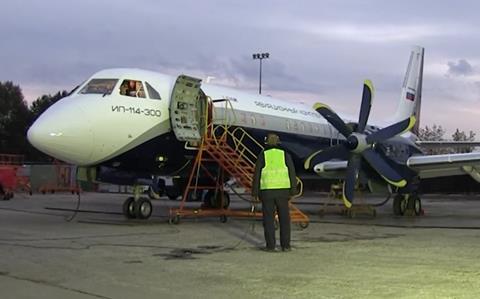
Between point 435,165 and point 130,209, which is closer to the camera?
point 130,209

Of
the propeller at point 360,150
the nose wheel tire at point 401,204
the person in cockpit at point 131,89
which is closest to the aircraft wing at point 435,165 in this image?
the propeller at point 360,150

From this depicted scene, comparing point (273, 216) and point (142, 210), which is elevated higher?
point (273, 216)

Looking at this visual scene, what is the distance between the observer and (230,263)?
9422 mm

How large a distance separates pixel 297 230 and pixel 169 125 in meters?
4.44

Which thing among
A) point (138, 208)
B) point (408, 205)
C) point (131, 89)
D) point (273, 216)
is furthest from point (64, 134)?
point (408, 205)

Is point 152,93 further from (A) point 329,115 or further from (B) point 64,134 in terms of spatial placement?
(A) point 329,115

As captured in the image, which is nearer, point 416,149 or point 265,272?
point 265,272

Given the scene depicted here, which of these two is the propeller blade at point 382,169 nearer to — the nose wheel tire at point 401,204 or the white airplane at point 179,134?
the white airplane at point 179,134

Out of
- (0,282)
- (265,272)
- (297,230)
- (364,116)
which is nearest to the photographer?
(0,282)

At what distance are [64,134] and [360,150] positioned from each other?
9.01m

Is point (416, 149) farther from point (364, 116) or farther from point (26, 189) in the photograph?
point (26, 189)

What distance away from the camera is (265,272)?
337 inches

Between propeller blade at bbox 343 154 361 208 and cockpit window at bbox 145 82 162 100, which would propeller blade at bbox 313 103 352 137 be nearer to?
propeller blade at bbox 343 154 361 208

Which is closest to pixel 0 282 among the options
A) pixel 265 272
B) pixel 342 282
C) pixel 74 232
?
pixel 265 272
